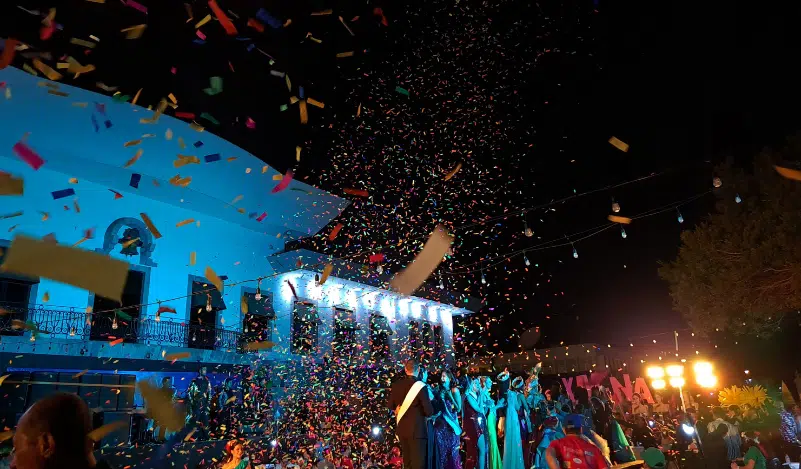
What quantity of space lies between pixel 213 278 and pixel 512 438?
10.1 metres

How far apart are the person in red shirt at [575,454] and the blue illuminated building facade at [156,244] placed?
375 inches

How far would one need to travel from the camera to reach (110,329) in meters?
13.5

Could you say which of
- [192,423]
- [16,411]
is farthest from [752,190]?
[16,411]

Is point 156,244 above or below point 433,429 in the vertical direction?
above

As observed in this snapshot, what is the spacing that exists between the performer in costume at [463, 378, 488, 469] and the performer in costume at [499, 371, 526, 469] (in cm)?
39

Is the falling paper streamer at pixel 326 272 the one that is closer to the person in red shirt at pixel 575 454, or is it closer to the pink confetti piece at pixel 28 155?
the pink confetti piece at pixel 28 155

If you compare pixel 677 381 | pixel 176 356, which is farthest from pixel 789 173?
pixel 176 356

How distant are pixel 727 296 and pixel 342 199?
13032 millimetres

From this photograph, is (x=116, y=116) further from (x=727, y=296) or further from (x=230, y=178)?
(x=727, y=296)

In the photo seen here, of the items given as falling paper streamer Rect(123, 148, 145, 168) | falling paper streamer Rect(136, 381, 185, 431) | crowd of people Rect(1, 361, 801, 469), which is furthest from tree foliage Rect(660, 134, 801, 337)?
falling paper streamer Rect(123, 148, 145, 168)

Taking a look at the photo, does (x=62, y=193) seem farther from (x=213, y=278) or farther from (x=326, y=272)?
(x=326, y=272)

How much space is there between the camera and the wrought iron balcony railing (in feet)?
39.0

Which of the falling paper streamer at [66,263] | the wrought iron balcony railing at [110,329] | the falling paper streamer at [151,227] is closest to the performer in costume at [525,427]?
the falling paper streamer at [66,263]

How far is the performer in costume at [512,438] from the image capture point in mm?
9430
